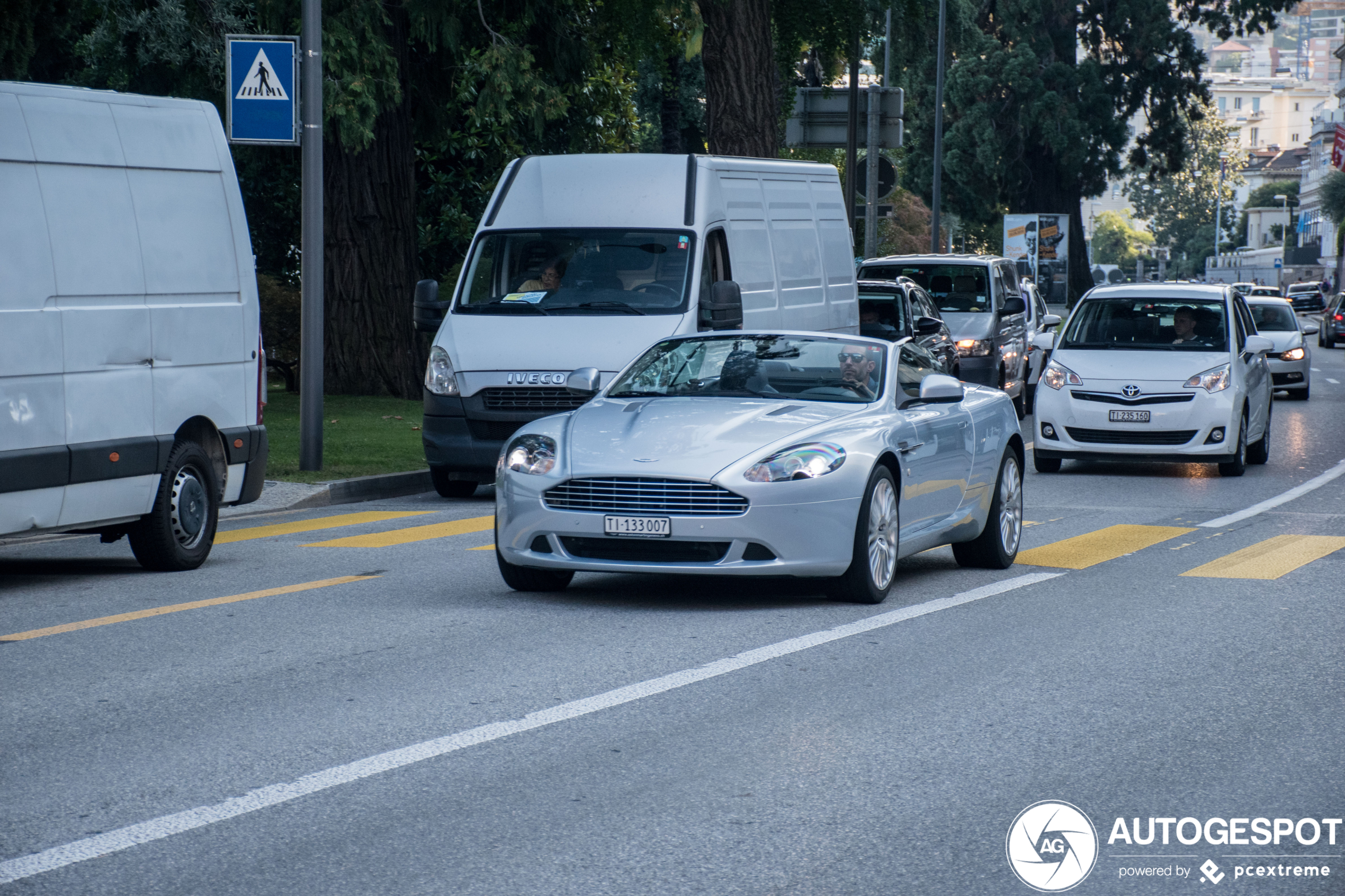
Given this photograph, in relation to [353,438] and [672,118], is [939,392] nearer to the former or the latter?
[353,438]

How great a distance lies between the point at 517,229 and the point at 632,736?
9.93m

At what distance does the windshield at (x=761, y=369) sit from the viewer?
403 inches

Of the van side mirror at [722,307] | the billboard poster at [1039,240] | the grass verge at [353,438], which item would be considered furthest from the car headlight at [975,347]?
the billboard poster at [1039,240]

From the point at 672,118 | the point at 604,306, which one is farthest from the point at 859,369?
the point at 672,118

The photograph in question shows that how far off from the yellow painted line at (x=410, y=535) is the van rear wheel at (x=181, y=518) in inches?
43.5

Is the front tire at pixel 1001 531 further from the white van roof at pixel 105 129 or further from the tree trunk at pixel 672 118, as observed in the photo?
the tree trunk at pixel 672 118

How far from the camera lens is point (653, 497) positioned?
911 centimetres

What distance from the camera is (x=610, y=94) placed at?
31297 mm

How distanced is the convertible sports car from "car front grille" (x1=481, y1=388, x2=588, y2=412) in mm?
3909

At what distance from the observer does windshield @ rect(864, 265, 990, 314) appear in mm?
24875

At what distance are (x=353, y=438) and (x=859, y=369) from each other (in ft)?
31.3

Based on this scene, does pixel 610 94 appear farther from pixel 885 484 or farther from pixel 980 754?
pixel 980 754

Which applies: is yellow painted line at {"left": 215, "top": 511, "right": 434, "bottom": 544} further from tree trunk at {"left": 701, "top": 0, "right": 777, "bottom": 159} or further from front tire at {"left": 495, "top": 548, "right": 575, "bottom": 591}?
tree trunk at {"left": 701, "top": 0, "right": 777, "bottom": 159}

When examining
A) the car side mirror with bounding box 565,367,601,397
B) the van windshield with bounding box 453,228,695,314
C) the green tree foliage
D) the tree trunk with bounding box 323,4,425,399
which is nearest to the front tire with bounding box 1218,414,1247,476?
the van windshield with bounding box 453,228,695,314
